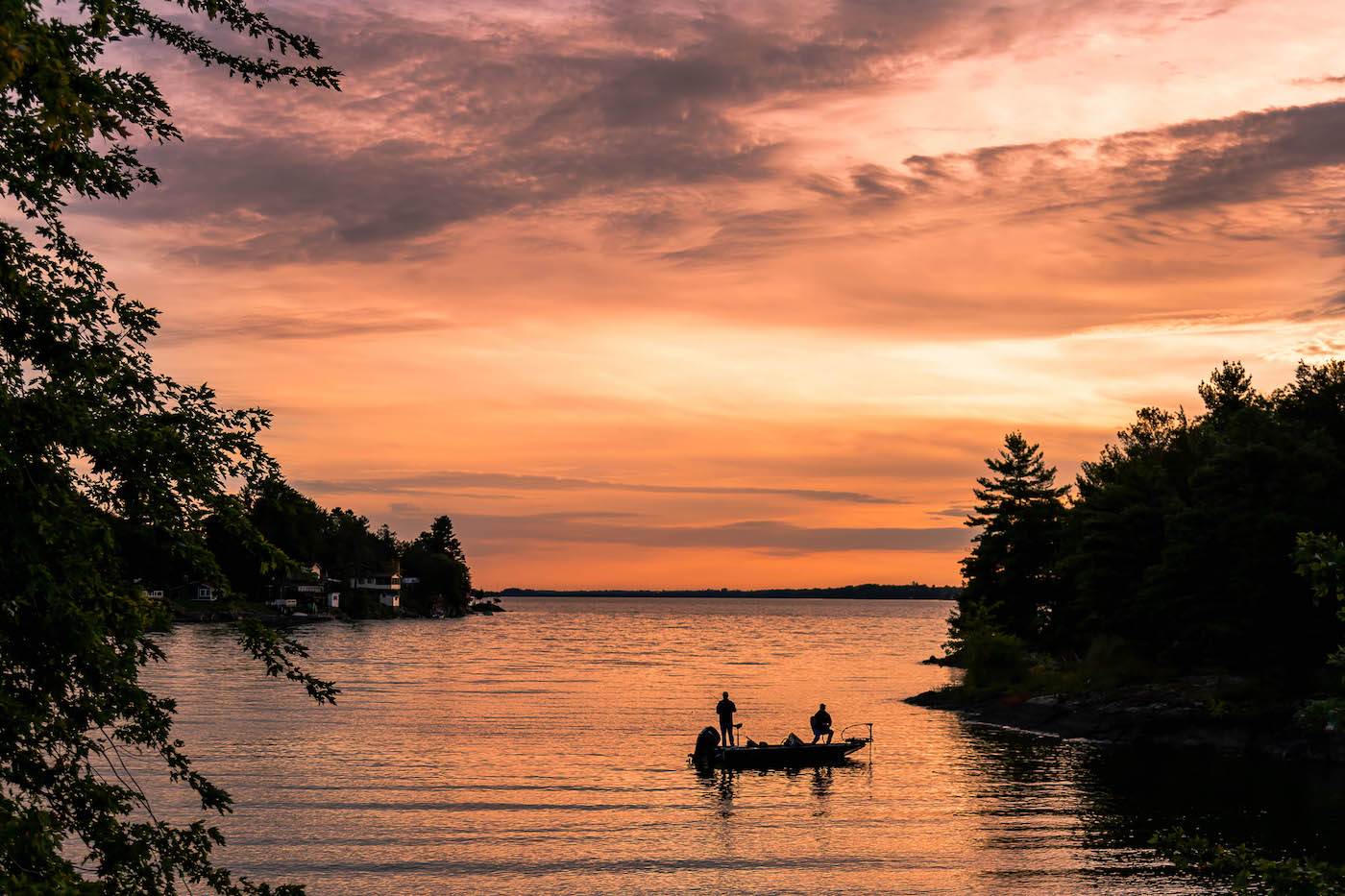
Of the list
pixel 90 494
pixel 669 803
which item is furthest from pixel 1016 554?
pixel 90 494

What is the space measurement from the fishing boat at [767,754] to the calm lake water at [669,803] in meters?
0.84

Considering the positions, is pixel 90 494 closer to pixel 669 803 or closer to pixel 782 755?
pixel 669 803

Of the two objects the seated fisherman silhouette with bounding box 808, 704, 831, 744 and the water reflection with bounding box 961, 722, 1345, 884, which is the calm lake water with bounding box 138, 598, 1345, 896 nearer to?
the water reflection with bounding box 961, 722, 1345, 884

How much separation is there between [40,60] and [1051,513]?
9260 centimetres

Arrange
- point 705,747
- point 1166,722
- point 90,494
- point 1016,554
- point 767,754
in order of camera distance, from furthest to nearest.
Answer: point 1016,554, point 1166,722, point 767,754, point 705,747, point 90,494

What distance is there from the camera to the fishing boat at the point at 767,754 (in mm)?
49406

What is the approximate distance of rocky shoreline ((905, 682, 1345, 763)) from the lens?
5112 centimetres

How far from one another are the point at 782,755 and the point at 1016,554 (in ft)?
151

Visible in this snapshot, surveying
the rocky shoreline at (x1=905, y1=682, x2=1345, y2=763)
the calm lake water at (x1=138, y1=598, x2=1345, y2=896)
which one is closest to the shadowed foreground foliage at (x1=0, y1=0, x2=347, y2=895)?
the calm lake water at (x1=138, y1=598, x2=1345, y2=896)

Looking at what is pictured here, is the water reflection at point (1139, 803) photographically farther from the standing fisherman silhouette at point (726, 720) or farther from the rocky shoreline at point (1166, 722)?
the standing fisherman silhouette at point (726, 720)

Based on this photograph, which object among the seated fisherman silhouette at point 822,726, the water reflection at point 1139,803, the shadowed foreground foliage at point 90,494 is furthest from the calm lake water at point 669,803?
the shadowed foreground foliage at point 90,494

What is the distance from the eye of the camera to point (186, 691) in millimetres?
77375

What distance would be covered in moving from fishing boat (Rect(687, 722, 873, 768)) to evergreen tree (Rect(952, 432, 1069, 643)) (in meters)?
37.4

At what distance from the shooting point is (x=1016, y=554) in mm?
89750
